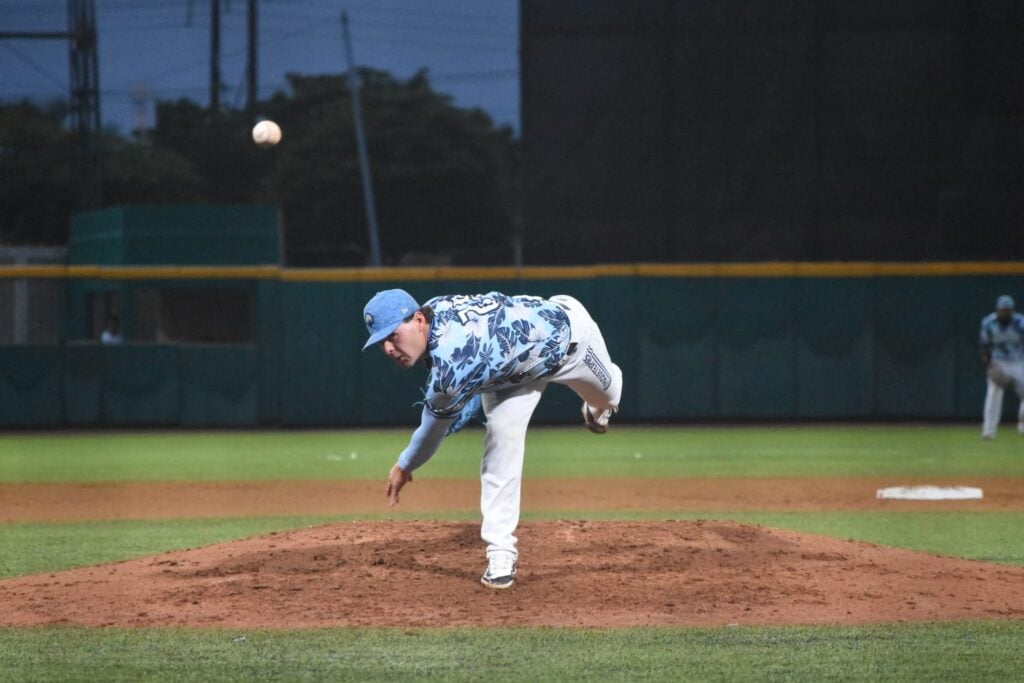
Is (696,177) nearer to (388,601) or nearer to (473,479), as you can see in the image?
(473,479)

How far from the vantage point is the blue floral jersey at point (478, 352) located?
5391mm

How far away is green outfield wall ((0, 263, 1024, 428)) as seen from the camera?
17359 millimetres

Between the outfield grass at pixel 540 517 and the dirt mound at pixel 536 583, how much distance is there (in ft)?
0.90

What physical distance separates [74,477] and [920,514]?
7.09 metres

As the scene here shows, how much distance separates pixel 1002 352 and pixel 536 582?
10.3 meters

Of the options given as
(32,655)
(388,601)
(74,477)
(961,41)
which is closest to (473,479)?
(74,477)

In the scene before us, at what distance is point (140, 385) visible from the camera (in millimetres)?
17281

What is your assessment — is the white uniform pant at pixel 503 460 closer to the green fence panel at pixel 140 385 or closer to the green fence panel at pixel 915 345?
the green fence panel at pixel 140 385

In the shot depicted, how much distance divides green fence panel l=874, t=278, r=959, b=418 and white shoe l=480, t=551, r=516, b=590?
12.5 m

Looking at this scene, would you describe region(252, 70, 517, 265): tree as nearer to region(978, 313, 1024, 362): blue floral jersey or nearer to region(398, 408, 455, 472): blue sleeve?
region(978, 313, 1024, 362): blue floral jersey

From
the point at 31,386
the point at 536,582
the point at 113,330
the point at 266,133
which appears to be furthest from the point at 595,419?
the point at 113,330

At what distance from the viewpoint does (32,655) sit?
4.85 meters

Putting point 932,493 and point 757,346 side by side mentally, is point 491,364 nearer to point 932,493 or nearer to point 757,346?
point 932,493

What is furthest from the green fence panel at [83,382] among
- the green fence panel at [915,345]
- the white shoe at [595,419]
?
the white shoe at [595,419]
